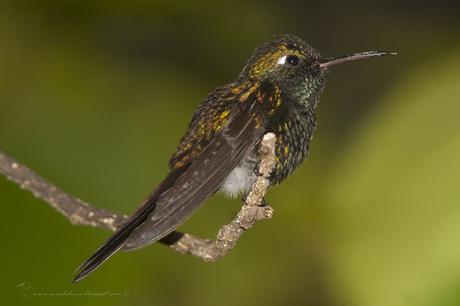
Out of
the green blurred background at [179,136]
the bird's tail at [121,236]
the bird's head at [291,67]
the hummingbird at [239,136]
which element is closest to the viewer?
the bird's tail at [121,236]

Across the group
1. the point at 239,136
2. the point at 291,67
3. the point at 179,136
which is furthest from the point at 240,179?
the point at 179,136

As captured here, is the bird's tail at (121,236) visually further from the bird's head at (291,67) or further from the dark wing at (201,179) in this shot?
the bird's head at (291,67)

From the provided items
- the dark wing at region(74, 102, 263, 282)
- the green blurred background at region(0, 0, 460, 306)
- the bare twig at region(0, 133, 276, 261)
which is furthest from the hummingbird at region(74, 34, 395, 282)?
the green blurred background at region(0, 0, 460, 306)

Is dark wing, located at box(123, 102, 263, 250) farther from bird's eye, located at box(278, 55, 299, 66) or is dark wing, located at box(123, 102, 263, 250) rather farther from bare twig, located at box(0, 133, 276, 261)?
bird's eye, located at box(278, 55, 299, 66)

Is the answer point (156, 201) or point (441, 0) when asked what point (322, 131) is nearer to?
point (441, 0)

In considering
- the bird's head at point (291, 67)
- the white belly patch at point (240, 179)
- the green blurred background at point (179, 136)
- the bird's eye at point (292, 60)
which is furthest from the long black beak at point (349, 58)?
the white belly patch at point (240, 179)
